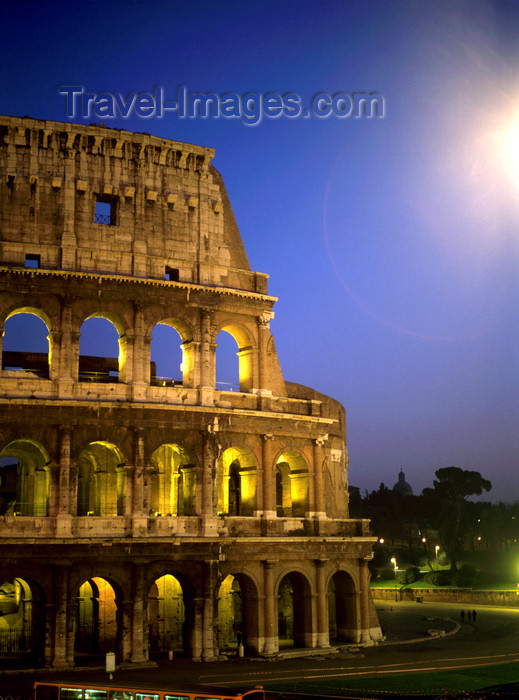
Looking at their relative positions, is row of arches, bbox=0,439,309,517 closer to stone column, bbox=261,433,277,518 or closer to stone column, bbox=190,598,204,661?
stone column, bbox=261,433,277,518

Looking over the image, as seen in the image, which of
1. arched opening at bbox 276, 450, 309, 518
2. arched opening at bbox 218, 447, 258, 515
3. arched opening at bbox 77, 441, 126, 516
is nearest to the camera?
arched opening at bbox 77, 441, 126, 516

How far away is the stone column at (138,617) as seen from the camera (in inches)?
1362

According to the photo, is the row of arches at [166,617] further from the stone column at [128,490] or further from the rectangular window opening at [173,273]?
the rectangular window opening at [173,273]

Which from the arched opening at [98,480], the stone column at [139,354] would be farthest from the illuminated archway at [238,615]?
the stone column at [139,354]

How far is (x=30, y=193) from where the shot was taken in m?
37.8

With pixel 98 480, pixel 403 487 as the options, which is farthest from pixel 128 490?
pixel 403 487

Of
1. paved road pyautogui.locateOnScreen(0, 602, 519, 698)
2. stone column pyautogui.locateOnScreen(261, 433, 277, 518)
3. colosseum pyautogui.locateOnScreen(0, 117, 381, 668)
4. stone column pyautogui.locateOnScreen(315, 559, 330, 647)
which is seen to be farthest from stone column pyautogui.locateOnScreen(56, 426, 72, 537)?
stone column pyautogui.locateOnScreen(315, 559, 330, 647)

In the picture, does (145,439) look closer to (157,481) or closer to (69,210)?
(157,481)

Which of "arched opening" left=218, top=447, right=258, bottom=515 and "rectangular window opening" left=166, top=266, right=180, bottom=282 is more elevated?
"rectangular window opening" left=166, top=266, right=180, bottom=282

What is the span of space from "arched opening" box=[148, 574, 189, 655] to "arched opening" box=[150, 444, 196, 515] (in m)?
3.26

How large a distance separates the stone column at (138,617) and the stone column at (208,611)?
2630mm

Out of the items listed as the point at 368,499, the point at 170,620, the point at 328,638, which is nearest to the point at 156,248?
the point at 170,620

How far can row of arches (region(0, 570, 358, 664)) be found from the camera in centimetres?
3641

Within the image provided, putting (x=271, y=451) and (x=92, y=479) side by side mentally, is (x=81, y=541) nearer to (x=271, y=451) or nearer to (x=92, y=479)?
(x=92, y=479)
